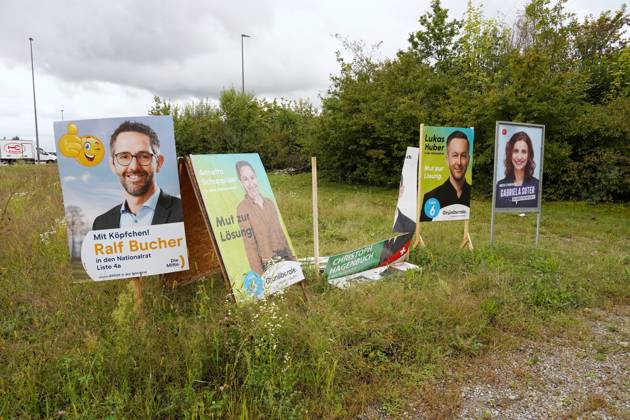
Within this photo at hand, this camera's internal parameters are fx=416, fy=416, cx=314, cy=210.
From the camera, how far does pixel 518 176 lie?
6.74m

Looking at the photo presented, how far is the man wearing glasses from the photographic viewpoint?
10.8ft

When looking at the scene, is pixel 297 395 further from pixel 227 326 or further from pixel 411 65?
pixel 411 65

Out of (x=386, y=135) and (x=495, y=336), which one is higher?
(x=386, y=135)

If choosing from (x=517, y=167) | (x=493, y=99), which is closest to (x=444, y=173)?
(x=517, y=167)

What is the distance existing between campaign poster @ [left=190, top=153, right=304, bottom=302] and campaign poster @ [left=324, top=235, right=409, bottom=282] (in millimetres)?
732

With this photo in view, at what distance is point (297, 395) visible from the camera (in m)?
2.66

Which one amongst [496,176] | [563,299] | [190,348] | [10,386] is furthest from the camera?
[496,176]

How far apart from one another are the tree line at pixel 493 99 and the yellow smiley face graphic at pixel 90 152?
36.9ft

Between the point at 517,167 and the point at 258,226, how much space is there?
4804 millimetres

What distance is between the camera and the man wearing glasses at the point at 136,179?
3.29 meters

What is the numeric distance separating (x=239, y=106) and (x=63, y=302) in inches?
887

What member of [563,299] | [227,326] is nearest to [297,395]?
[227,326]

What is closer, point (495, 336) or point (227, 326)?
point (227, 326)

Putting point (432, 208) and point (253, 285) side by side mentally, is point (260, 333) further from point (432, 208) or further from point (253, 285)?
point (432, 208)
